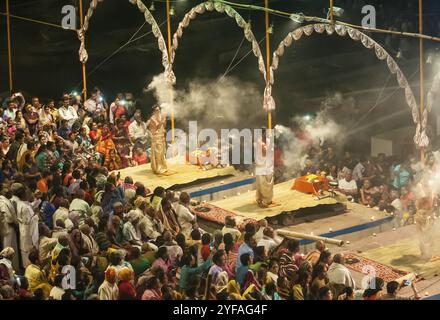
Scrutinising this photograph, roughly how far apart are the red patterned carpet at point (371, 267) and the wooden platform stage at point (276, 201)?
1757mm

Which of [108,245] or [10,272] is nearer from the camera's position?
[10,272]

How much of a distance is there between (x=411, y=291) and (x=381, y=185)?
3864 millimetres

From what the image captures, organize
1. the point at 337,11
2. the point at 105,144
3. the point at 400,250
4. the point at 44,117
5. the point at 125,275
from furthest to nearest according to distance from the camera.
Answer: the point at 44,117 < the point at 105,144 < the point at 337,11 < the point at 400,250 < the point at 125,275

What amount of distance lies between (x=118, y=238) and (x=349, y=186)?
15.7 ft

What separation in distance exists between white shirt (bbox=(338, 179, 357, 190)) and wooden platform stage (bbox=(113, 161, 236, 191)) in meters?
2.14

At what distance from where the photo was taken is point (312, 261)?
14133mm

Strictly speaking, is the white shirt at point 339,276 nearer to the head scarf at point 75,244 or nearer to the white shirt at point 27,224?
the head scarf at point 75,244

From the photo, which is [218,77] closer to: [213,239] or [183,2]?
[183,2]


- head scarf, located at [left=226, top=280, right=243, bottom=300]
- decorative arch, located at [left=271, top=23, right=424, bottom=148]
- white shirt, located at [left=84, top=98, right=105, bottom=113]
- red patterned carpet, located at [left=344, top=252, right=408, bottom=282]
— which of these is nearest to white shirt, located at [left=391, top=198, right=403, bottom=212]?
decorative arch, located at [left=271, top=23, right=424, bottom=148]

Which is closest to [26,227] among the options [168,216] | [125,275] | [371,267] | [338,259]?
[168,216]

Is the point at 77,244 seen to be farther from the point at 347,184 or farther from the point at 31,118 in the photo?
the point at 31,118

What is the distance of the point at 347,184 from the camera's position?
18.7m

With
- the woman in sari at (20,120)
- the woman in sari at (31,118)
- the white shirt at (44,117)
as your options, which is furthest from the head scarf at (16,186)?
the white shirt at (44,117)

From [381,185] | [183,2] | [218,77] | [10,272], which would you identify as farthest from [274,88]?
[10,272]
